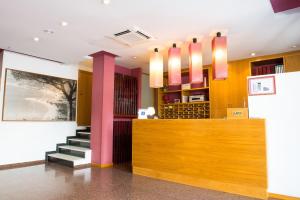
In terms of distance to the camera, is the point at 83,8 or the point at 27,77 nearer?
the point at 83,8

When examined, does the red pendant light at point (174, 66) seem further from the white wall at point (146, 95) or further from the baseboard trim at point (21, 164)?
the baseboard trim at point (21, 164)

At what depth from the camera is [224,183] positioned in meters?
3.44

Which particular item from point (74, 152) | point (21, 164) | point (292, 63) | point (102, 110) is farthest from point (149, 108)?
point (292, 63)

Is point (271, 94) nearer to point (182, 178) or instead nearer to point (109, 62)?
point (182, 178)

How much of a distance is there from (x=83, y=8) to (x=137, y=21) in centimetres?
91

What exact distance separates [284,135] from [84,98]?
5835 millimetres

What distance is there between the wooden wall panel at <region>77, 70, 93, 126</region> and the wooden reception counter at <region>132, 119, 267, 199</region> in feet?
10.3

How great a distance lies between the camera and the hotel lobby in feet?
10.6

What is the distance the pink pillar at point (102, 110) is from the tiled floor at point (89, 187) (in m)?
0.63

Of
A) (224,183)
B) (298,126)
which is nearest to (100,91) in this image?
(224,183)

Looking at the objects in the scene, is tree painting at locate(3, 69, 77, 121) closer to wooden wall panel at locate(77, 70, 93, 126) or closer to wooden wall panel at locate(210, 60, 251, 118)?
wooden wall panel at locate(77, 70, 93, 126)

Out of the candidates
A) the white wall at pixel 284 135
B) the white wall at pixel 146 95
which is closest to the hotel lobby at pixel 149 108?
the white wall at pixel 284 135

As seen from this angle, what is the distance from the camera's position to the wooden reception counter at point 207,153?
321 cm

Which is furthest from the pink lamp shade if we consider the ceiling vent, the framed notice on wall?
the framed notice on wall
